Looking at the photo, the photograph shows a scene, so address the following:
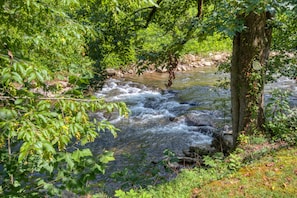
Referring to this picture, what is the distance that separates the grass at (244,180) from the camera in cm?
405

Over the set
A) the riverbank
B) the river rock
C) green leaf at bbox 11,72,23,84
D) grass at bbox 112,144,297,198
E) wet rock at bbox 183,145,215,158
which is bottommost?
wet rock at bbox 183,145,215,158

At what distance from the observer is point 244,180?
431cm

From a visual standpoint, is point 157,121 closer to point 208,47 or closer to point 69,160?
point 69,160

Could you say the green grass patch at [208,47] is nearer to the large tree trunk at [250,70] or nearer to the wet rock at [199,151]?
the wet rock at [199,151]

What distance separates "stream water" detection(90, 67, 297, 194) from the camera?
678 centimetres

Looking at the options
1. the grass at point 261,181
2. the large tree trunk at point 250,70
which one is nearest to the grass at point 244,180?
the grass at point 261,181

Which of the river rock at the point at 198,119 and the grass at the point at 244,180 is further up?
the grass at the point at 244,180

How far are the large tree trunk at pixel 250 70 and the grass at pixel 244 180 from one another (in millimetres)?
747

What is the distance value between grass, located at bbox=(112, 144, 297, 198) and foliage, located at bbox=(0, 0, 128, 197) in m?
1.41

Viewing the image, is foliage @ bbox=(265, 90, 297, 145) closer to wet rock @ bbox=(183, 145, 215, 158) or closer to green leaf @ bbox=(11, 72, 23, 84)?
wet rock @ bbox=(183, 145, 215, 158)

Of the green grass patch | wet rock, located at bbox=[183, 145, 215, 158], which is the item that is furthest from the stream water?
the green grass patch

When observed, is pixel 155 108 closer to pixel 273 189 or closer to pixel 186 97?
pixel 186 97

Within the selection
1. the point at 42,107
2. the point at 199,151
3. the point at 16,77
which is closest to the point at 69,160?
the point at 42,107

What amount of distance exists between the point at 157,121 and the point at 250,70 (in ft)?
16.9
